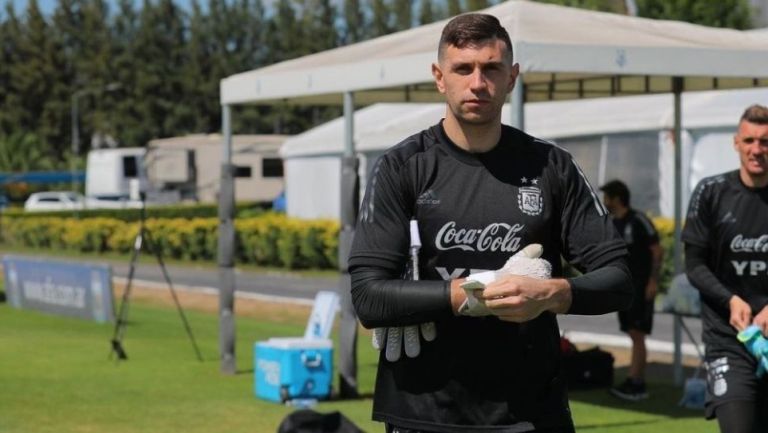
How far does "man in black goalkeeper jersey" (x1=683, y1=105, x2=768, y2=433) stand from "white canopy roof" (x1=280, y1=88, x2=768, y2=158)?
13365mm

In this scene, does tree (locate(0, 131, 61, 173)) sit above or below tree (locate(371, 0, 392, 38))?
below

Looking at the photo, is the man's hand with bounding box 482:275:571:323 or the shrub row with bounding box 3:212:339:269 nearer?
the man's hand with bounding box 482:275:571:323

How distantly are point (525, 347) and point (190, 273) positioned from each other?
32.2 m

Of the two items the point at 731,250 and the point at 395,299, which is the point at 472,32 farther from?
the point at 731,250

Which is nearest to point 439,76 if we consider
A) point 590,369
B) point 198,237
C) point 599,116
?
point 590,369

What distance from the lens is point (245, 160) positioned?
62438 mm

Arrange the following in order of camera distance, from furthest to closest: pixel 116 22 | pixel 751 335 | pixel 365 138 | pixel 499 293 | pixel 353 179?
pixel 116 22
pixel 365 138
pixel 353 179
pixel 751 335
pixel 499 293

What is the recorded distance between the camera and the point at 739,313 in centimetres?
652

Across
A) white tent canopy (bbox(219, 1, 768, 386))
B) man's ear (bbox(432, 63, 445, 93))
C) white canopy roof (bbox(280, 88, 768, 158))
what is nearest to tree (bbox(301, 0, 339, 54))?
white canopy roof (bbox(280, 88, 768, 158))

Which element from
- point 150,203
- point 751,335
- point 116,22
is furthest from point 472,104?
point 116,22

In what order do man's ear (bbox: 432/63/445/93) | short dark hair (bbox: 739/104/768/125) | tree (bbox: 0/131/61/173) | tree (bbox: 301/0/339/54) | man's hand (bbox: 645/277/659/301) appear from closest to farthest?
1. man's ear (bbox: 432/63/445/93)
2. short dark hair (bbox: 739/104/768/125)
3. man's hand (bbox: 645/277/659/301)
4. tree (bbox: 0/131/61/173)
5. tree (bbox: 301/0/339/54)

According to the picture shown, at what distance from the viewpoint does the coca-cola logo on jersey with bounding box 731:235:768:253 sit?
675 cm

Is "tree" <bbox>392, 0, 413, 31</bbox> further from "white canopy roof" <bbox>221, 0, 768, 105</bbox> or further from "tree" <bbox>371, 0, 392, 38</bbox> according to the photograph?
"white canopy roof" <bbox>221, 0, 768, 105</bbox>

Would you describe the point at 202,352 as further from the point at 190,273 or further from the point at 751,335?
the point at 190,273
